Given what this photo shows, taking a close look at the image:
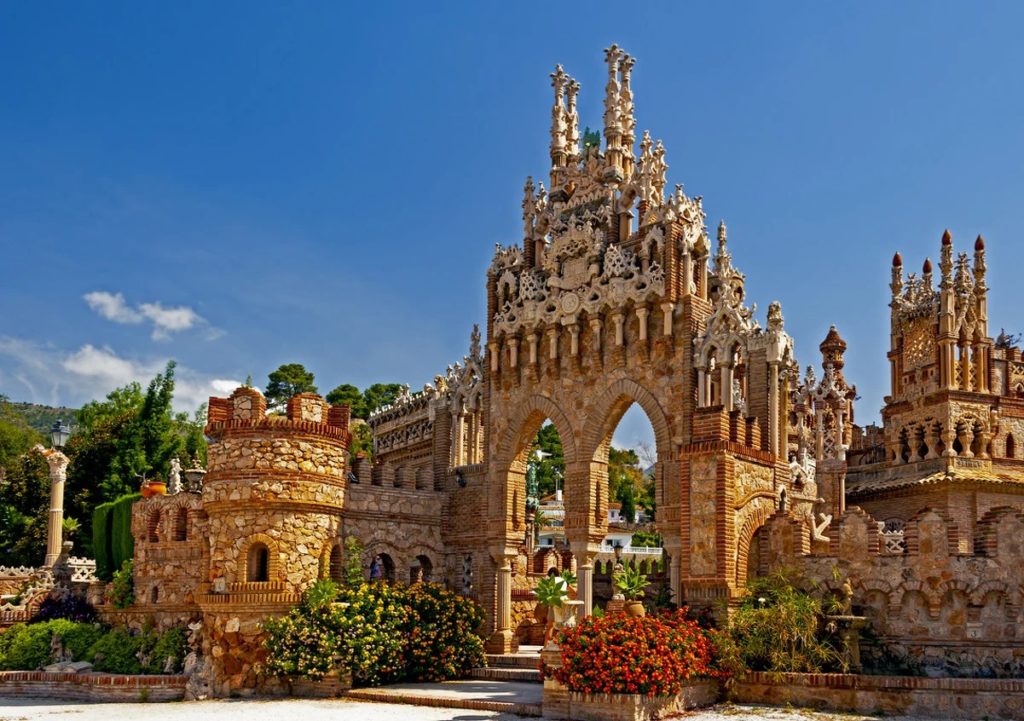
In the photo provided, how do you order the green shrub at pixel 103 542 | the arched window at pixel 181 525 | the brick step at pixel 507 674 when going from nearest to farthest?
the brick step at pixel 507 674 → the arched window at pixel 181 525 → the green shrub at pixel 103 542

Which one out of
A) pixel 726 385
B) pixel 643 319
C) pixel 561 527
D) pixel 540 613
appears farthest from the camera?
pixel 561 527

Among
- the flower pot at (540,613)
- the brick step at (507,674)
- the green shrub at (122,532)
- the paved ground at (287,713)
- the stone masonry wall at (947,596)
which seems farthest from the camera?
the green shrub at (122,532)

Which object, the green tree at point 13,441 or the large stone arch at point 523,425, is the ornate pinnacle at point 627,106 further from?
the green tree at point 13,441

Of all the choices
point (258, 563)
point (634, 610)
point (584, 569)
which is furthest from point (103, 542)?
point (634, 610)

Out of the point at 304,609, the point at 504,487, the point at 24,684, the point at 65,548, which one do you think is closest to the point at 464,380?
the point at 504,487

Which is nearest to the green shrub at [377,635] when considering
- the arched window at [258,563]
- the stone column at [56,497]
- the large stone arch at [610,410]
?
the arched window at [258,563]

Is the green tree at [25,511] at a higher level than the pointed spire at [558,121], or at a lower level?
lower

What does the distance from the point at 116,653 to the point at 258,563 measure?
4.06m

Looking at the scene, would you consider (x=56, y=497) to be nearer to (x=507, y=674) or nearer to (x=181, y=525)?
(x=181, y=525)

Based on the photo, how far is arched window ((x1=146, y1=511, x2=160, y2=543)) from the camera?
82.3 ft

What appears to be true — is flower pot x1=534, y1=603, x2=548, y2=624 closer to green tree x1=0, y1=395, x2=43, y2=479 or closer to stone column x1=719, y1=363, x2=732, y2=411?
stone column x1=719, y1=363, x2=732, y2=411

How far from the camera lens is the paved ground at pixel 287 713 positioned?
681 inches

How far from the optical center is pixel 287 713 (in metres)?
18.5

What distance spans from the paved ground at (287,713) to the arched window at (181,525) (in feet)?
15.7
